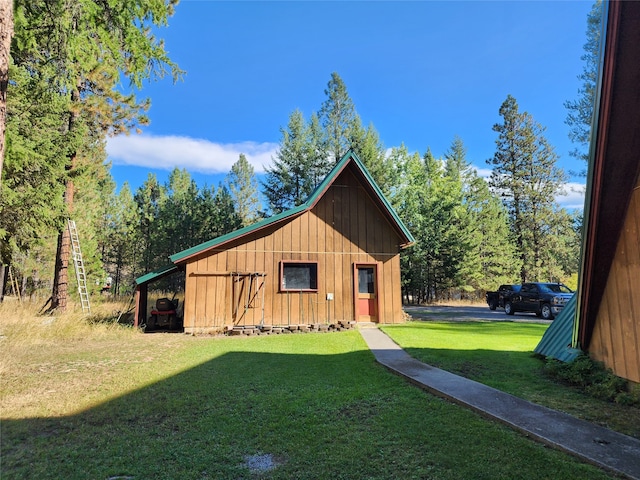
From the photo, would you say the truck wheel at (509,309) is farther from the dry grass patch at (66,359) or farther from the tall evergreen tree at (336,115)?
the tall evergreen tree at (336,115)

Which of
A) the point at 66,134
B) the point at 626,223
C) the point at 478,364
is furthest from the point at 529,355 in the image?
the point at 66,134

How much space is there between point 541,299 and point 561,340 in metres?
11.7

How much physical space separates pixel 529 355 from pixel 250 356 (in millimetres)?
6117

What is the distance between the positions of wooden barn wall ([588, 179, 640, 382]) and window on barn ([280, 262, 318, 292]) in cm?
944

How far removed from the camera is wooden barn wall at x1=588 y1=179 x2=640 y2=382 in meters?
4.60

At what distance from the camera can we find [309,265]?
45.0 ft

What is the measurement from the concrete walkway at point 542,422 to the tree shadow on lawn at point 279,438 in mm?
172

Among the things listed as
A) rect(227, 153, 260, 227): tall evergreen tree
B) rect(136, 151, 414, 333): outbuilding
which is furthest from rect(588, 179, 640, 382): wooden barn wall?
rect(227, 153, 260, 227): tall evergreen tree

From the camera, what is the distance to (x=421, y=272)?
2942 cm

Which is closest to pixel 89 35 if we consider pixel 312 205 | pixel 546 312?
pixel 312 205

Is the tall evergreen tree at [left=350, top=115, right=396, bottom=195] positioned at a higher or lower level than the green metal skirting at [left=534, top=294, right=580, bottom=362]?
higher

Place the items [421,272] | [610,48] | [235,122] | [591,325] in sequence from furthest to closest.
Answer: [421,272]
[235,122]
[591,325]
[610,48]

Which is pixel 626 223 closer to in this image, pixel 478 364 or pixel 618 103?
pixel 618 103

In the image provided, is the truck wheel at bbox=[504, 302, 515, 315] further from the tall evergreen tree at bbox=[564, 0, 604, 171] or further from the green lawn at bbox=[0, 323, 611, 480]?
the green lawn at bbox=[0, 323, 611, 480]
